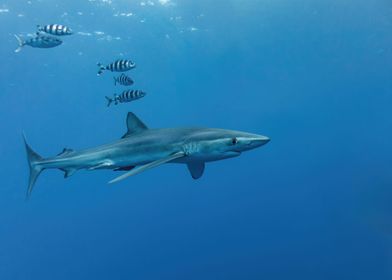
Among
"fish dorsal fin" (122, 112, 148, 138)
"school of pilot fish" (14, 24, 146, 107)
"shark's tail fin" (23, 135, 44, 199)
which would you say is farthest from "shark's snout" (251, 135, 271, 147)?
"school of pilot fish" (14, 24, 146, 107)

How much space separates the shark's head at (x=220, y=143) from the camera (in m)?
5.38

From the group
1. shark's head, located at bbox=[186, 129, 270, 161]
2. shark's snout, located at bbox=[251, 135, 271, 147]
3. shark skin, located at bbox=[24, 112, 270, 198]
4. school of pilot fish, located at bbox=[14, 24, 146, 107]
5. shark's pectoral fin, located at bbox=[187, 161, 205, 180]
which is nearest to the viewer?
shark's snout, located at bbox=[251, 135, 271, 147]

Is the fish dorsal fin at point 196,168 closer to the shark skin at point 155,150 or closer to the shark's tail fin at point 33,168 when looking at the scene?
the shark skin at point 155,150

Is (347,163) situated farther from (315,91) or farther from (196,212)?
(315,91)

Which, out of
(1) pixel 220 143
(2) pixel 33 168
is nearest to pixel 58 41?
(2) pixel 33 168

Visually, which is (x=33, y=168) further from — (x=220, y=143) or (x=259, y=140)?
(x=259, y=140)

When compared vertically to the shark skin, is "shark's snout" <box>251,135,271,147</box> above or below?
→ below

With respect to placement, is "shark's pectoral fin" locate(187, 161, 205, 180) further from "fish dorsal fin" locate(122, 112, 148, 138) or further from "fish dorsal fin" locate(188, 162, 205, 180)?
"fish dorsal fin" locate(122, 112, 148, 138)

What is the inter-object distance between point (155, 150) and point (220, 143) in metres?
1.23

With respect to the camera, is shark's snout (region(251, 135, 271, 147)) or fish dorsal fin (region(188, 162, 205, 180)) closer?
shark's snout (region(251, 135, 271, 147))

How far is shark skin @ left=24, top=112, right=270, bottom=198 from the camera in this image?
18.3ft

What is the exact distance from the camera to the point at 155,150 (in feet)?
20.5

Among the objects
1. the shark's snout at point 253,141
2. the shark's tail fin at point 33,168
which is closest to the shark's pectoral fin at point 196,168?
the shark's snout at point 253,141

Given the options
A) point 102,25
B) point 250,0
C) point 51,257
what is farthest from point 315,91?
point 51,257
